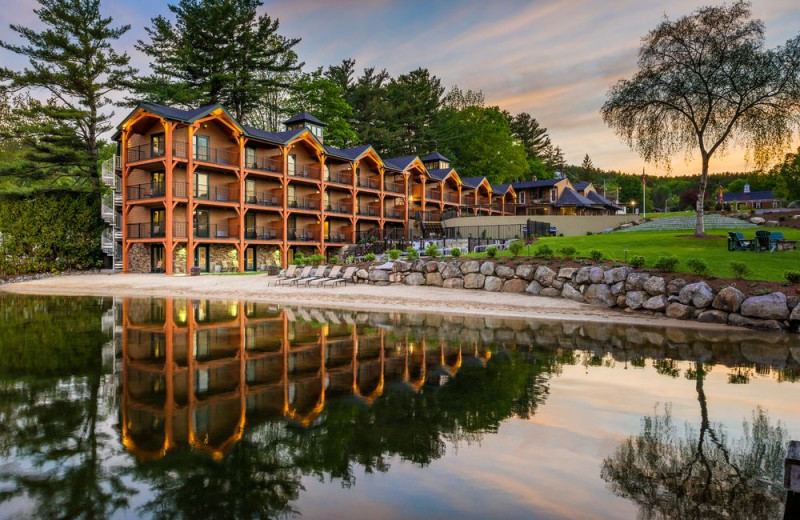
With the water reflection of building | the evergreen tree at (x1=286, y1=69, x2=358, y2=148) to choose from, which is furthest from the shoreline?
the evergreen tree at (x1=286, y1=69, x2=358, y2=148)

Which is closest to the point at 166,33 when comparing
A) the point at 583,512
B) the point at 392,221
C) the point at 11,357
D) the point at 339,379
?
the point at 392,221

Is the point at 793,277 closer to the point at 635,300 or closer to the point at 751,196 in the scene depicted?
the point at 635,300

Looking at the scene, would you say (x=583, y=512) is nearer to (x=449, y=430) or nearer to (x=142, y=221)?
(x=449, y=430)

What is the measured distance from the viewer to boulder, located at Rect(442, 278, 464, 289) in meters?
23.7

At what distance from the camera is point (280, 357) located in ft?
34.1

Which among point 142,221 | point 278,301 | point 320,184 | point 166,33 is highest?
point 166,33

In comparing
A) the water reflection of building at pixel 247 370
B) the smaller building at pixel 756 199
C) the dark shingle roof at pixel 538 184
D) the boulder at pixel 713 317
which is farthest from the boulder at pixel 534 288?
the smaller building at pixel 756 199

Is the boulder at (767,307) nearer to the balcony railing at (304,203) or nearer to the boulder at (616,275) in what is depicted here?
the boulder at (616,275)

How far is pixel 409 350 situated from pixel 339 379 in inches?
119

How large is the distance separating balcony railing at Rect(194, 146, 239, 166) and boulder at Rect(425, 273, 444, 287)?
23.6 metres

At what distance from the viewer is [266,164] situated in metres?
44.6

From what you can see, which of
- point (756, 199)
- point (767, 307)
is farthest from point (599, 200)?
point (767, 307)

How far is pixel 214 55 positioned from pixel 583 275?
4880 cm

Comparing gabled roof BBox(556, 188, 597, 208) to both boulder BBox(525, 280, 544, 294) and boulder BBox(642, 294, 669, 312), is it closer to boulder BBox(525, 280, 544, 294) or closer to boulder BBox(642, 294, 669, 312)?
boulder BBox(525, 280, 544, 294)
